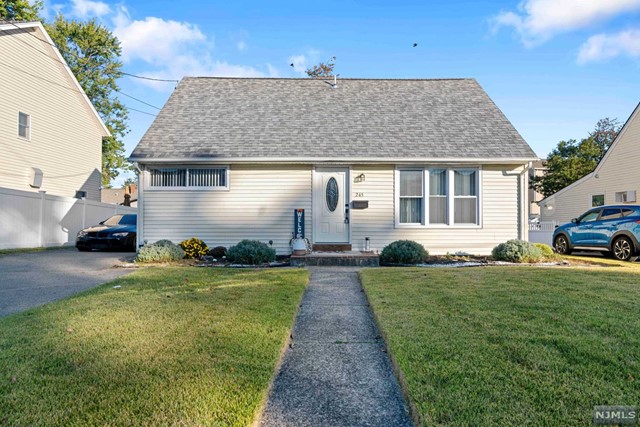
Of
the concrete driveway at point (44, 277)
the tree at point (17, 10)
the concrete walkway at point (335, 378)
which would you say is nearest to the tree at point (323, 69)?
the tree at point (17, 10)

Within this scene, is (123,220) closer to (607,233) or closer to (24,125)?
(24,125)

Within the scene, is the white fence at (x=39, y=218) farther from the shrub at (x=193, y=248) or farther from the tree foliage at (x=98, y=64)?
the tree foliage at (x=98, y=64)

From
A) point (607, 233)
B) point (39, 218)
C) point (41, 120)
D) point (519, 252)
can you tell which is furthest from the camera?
point (41, 120)

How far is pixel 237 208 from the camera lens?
11070 mm

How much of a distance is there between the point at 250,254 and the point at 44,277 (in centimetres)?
416

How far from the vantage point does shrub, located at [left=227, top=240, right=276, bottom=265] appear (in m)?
9.45

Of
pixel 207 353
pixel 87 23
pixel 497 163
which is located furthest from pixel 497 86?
pixel 87 23

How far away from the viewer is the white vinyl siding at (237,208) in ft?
36.2

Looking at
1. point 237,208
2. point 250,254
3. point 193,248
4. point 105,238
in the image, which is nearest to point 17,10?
point 105,238

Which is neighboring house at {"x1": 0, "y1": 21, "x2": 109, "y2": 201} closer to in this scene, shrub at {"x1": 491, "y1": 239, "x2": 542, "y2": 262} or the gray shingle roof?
the gray shingle roof

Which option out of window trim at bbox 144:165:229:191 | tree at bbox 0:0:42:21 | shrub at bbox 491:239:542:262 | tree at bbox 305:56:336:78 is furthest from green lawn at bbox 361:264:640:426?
tree at bbox 0:0:42:21

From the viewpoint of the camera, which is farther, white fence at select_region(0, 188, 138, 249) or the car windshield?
the car windshield

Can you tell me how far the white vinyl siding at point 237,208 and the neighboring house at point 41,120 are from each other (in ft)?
26.4

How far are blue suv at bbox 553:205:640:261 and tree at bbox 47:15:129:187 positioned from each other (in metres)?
29.0
